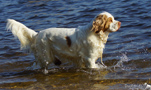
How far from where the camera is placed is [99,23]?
18.2ft

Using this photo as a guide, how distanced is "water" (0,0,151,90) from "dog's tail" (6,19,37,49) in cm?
79

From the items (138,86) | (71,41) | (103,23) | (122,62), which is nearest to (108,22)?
(103,23)

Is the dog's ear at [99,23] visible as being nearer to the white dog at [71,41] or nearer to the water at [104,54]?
the white dog at [71,41]

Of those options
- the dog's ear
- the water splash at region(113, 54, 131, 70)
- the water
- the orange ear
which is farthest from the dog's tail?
the water splash at region(113, 54, 131, 70)

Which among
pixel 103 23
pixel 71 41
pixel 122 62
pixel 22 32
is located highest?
pixel 103 23

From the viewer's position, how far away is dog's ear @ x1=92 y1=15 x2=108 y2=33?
18.2 ft

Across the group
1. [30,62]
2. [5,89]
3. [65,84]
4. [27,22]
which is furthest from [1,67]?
[27,22]

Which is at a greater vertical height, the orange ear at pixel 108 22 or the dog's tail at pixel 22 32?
the orange ear at pixel 108 22

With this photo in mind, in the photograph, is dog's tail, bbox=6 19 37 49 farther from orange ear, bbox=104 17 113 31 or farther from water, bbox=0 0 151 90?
orange ear, bbox=104 17 113 31

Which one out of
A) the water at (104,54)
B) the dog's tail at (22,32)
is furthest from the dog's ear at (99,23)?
the dog's tail at (22,32)

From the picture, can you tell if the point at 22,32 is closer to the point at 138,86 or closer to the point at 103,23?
the point at 103,23

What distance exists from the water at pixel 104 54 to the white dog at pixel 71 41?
349 millimetres

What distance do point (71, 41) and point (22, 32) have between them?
1.26 meters

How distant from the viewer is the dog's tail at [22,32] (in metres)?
6.25
